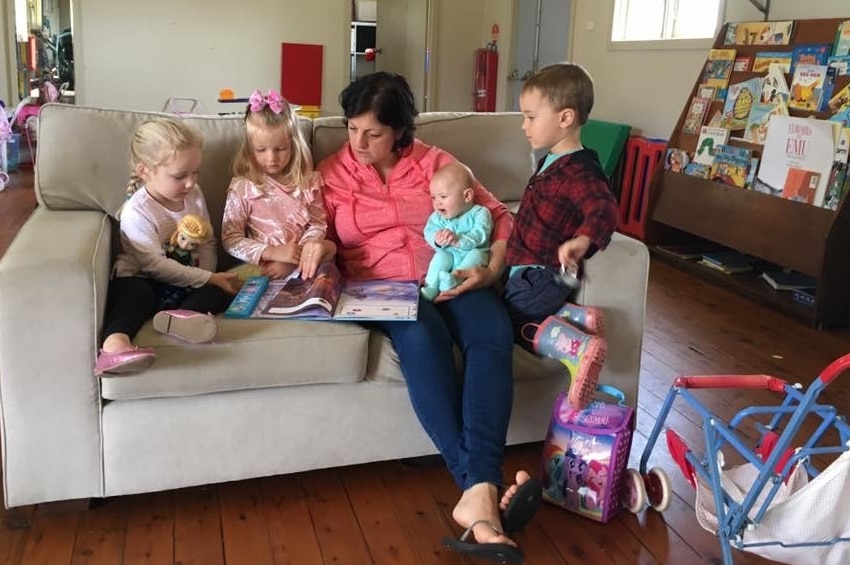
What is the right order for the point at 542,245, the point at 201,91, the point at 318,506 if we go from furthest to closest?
the point at 201,91 < the point at 542,245 < the point at 318,506

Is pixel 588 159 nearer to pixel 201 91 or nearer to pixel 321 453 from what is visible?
pixel 321 453

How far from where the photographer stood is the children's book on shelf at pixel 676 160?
4074 mm

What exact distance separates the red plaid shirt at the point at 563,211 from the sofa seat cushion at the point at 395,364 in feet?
0.77

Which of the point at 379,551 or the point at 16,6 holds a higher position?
the point at 16,6

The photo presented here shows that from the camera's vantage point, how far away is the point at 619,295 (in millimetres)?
1915

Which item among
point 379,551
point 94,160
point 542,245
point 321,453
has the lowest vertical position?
point 379,551

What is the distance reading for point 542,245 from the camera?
1910mm

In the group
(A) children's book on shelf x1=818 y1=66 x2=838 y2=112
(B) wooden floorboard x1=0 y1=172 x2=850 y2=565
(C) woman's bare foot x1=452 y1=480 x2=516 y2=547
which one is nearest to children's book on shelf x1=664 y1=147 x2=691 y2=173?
(A) children's book on shelf x1=818 y1=66 x2=838 y2=112

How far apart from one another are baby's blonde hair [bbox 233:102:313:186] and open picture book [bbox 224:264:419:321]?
0.86 ft

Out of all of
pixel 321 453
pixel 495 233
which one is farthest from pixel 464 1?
pixel 321 453

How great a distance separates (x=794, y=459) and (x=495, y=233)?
95cm

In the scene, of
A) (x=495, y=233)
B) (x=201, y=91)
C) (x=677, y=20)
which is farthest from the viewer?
(x=201, y=91)

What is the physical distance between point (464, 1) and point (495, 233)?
18.5 feet

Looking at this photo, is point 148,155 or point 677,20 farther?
point 677,20
